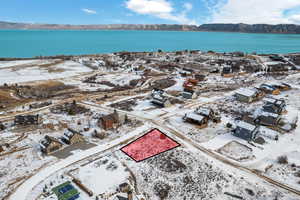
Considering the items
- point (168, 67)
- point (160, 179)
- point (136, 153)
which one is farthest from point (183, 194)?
point (168, 67)

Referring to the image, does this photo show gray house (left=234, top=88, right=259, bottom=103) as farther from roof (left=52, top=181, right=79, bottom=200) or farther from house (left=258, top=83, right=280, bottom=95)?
roof (left=52, top=181, right=79, bottom=200)

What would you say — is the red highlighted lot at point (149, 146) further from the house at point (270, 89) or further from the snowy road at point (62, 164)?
the house at point (270, 89)

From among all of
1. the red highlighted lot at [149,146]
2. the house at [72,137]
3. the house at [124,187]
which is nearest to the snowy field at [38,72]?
the house at [72,137]

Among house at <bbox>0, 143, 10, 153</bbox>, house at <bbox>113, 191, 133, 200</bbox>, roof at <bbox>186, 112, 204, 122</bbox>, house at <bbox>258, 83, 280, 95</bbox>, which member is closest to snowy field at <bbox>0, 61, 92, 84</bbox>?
house at <bbox>0, 143, 10, 153</bbox>

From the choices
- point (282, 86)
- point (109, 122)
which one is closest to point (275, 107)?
point (282, 86)

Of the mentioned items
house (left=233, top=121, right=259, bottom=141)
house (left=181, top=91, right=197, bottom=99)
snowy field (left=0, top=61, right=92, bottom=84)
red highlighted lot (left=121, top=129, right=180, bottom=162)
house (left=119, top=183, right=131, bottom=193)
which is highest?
snowy field (left=0, top=61, right=92, bottom=84)

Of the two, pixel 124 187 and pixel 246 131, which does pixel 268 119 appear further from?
pixel 124 187
